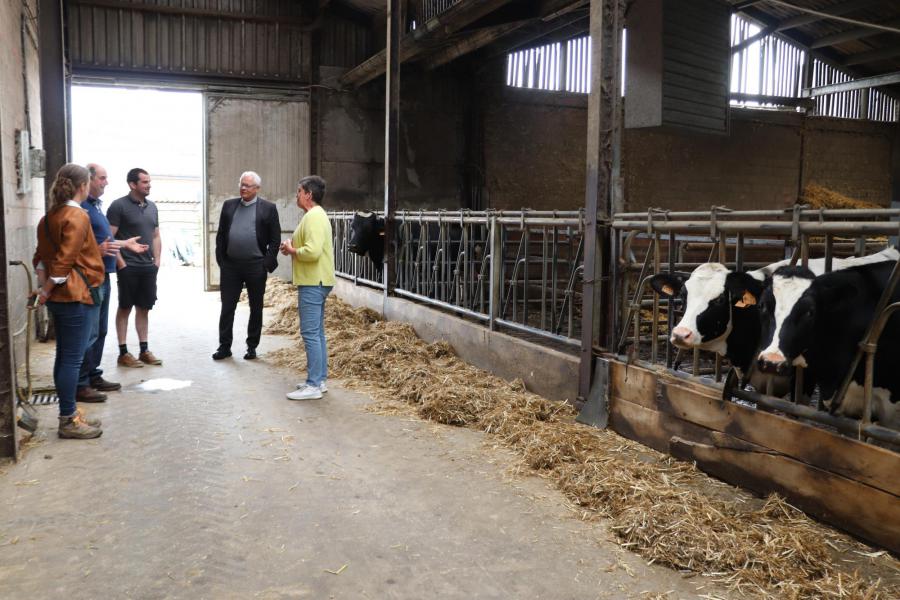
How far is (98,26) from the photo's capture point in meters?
12.1

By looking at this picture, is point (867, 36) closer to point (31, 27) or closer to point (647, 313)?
point (647, 313)

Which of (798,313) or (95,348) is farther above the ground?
(798,313)

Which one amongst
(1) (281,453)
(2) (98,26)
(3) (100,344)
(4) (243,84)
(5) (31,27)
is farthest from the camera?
(4) (243,84)

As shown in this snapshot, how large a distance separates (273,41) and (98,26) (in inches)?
109

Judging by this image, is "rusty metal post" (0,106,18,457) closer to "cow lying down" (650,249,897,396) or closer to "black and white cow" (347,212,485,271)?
"cow lying down" (650,249,897,396)

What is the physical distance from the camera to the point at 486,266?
7.50m

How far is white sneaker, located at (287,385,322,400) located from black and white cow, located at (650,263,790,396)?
280cm

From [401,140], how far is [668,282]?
9920 millimetres

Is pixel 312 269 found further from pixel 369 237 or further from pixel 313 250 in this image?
pixel 369 237

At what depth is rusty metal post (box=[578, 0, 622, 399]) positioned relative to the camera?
4.79 meters

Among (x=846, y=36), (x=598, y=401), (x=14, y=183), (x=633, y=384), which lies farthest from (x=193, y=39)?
(x=846, y=36)

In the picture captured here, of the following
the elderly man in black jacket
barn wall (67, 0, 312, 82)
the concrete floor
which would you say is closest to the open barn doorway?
barn wall (67, 0, 312, 82)

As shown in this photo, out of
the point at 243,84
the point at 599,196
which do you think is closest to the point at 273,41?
the point at 243,84

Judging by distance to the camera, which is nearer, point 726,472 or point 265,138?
point 726,472
